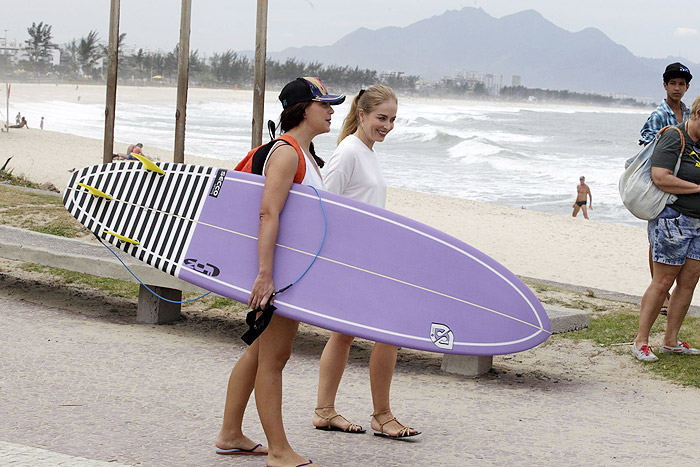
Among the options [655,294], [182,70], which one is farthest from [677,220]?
[182,70]

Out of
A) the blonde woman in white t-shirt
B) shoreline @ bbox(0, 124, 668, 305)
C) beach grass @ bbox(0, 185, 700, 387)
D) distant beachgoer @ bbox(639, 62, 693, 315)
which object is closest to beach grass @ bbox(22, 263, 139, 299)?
beach grass @ bbox(0, 185, 700, 387)

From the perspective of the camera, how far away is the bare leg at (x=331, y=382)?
326cm

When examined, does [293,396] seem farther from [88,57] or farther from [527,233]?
[88,57]

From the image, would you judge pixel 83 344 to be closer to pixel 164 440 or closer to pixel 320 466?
pixel 164 440

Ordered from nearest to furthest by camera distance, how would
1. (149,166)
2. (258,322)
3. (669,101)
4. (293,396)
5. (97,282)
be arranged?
1. (258,322)
2. (149,166)
3. (293,396)
4. (669,101)
5. (97,282)

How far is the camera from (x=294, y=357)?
4586 mm

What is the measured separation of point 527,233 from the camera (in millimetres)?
14602

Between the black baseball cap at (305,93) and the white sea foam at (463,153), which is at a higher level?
the black baseball cap at (305,93)

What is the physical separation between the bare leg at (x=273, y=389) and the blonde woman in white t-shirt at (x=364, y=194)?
0.55m

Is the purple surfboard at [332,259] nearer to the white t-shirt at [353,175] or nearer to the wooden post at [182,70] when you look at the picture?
the white t-shirt at [353,175]

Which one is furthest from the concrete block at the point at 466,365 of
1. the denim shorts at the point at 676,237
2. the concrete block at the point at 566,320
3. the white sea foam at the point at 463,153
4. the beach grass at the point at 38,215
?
the white sea foam at the point at 463,153

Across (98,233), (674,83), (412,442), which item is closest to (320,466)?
(412,442)

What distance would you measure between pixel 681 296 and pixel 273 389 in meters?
2.76

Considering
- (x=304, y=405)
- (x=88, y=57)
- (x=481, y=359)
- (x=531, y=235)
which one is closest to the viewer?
(x=304, y=405)
